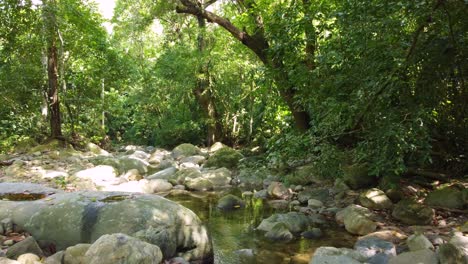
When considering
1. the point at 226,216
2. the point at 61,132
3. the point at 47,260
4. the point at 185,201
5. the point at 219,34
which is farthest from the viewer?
the point at 219,34

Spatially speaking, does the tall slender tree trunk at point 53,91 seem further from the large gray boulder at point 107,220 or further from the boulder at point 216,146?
the large gray boulder at point 107,220

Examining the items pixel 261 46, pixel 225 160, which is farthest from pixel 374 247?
pixel 225 160

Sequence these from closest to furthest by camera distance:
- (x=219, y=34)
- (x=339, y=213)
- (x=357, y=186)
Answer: (x=339, y=213) < (x=357, y=186) < (x=219, y=34)

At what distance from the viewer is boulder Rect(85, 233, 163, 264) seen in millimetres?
3172

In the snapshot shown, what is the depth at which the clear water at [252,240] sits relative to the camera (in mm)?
4797

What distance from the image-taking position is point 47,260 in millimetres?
3342

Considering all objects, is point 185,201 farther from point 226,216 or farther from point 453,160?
point 453,160

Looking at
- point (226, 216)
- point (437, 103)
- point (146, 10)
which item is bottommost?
point (226, 216)

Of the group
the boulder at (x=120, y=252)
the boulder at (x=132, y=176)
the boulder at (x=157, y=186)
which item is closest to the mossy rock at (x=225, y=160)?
the boulder at (x=132, y=176)

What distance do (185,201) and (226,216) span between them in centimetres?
133

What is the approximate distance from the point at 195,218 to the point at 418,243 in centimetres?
257

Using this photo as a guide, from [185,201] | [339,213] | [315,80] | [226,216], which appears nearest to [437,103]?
[315,80]

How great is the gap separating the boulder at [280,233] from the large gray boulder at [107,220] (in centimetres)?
133

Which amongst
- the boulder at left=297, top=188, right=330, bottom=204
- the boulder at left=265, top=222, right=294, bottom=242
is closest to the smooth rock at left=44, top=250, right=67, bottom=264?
the boulder at left=265, top=222, right=294, bottom=242
